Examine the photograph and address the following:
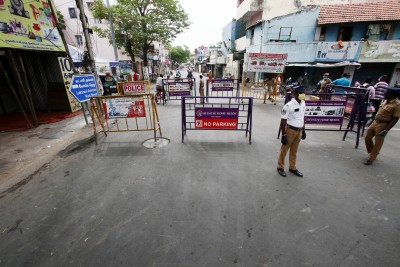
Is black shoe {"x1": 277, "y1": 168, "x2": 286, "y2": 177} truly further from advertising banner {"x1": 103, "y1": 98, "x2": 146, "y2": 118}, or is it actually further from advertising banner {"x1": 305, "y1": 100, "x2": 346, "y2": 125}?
advertising banner {"x1": 103, "y1": 98, "x2": 146, "y2": 118}

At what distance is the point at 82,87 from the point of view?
6883 mm

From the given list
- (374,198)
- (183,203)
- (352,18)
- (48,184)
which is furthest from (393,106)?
(352,18)

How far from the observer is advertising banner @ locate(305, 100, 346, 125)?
562 cm

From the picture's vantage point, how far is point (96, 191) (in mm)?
3887

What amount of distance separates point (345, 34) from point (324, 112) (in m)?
16.9

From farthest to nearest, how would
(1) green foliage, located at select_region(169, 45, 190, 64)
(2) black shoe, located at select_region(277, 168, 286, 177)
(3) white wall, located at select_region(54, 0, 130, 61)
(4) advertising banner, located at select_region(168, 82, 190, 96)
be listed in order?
(1) green foliage, located at select_region(169, 45, 190, 64)
(3) white wall, located at select_region(54, 0, 130, 61)
(4) advertising banner, located at select_region(168, 82, 190, 96)
(2) black shoe, located at select_region(277, 168, 286, 177)

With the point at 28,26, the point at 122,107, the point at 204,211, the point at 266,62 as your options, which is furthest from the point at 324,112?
the point at 28,26

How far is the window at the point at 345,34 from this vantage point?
17.0 metres

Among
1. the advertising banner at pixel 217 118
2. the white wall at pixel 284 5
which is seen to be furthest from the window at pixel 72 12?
the advertising banner at pixel 217 118

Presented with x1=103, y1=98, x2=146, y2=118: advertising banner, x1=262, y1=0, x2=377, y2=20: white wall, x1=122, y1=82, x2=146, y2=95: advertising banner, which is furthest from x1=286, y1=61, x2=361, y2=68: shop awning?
x1=103, y1=98, x2=146, y2=118: advertising banner

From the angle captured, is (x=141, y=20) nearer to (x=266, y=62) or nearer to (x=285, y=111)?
(x=266, y=62)

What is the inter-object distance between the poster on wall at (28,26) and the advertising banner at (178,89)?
5.65m

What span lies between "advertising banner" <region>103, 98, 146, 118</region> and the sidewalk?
156cm

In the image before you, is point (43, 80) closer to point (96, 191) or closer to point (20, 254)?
point (96, 191)
